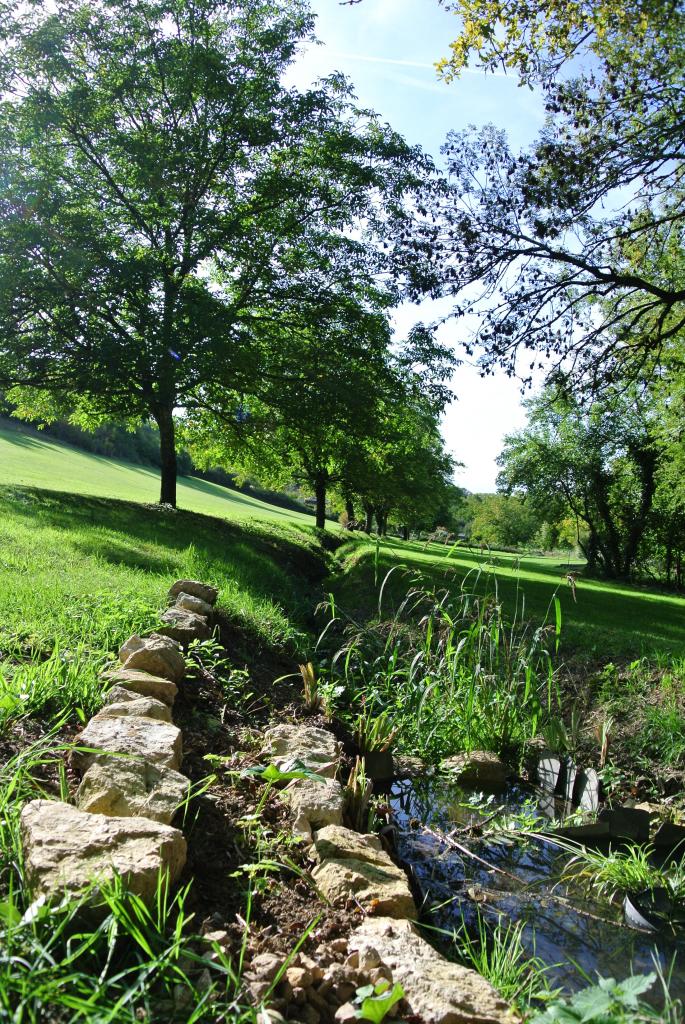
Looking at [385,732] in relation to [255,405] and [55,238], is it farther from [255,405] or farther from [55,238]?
[255,405]

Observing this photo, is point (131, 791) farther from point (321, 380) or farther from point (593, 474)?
point (593, 474)

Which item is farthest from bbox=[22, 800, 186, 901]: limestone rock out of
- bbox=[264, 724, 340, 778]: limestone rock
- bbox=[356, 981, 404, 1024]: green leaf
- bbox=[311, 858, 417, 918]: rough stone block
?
bbox=[264, 724, 340, 778]: limestone rock

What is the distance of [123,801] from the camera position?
289 cm

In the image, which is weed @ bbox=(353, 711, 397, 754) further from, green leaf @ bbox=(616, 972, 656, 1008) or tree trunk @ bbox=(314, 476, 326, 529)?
tree trunk @ bbox=(314, 476, 326, 529)

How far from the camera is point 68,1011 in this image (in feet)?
6.08

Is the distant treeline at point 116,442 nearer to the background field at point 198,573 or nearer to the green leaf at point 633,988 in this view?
the background field at point 198,573

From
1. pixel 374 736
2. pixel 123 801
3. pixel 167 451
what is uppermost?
pixel 167 451

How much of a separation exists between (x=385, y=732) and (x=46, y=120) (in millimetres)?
15517

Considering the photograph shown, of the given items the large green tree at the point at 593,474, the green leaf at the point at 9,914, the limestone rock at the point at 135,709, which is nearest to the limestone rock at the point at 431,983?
the green leaf at the point at 9,914

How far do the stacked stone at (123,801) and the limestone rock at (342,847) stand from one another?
0.62 m

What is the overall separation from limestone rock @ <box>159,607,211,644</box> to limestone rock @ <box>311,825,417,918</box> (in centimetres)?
241

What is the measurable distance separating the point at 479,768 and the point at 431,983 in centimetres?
321

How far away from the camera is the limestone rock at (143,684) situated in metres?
4.02

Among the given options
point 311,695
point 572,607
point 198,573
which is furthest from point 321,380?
point 311,695
